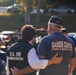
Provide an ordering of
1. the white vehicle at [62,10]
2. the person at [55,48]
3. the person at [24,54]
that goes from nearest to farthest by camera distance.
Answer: the person at [24,54] → the person at [55,48] → the white vehicle at [62,10]

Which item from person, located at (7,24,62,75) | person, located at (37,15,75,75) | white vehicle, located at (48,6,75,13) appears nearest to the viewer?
person, located at (7,24,62,75)

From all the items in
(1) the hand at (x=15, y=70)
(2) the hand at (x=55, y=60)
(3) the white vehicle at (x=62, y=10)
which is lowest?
(3) the white vehicle at (x=62, y=10)

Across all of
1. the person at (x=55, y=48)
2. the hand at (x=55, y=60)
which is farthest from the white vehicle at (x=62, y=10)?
the hand at (x=55, y=60)

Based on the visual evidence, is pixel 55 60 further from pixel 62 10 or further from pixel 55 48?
pixel 62 10

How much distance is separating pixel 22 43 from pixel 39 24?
30576 mm

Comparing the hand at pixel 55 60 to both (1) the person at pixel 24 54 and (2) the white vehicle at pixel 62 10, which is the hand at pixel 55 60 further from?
(2) the white vehicle at pixel 62 10

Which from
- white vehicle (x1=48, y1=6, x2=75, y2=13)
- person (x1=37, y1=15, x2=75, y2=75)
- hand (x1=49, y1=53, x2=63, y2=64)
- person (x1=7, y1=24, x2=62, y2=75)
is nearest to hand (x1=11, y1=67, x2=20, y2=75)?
person (x1=7, y1=24, x2=62, y2=75)

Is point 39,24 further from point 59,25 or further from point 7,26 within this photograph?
point 59,25

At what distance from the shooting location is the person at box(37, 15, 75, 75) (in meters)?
5.04

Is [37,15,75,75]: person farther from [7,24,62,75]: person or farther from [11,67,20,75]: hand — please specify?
[11,67,20,75]: hand

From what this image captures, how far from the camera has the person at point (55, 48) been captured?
16.5 ft

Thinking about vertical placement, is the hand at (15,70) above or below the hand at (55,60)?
below

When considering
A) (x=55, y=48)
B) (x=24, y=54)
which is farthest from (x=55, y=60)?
(x=24, y=54)

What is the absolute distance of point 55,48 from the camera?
5.05m
